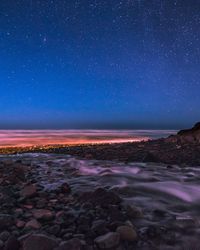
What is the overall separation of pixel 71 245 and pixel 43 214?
4.88 ft

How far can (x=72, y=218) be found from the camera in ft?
18.9

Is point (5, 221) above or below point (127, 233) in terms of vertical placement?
above

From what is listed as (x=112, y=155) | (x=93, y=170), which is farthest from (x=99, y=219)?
(x=112, y=155)

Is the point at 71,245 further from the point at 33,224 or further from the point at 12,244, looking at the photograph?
the point at 33,224

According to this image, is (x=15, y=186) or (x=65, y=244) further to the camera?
(x=15, y=186)

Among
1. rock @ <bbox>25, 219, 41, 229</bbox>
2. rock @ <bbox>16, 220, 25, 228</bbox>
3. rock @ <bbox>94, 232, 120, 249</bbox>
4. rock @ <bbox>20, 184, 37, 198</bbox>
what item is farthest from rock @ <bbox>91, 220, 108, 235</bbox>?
→ rock @ <bbox>20, 184, 37, 198</bbox>

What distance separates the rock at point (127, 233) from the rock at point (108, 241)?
126mm

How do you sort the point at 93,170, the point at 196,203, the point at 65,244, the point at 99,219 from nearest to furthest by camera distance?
the point at 65,244 < the point at 99,219 < the point at 196,203 < the point at 93,170

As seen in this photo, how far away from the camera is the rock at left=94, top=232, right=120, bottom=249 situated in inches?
185

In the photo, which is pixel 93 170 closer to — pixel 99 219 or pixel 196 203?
pixel 196 203

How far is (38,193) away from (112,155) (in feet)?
33.0

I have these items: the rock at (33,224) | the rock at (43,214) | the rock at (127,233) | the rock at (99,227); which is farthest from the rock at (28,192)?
the rock at (127,233)

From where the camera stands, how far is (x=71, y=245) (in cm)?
454

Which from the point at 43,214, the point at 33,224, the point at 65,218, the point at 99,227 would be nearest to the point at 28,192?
the point at 43,214
